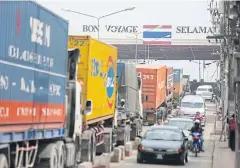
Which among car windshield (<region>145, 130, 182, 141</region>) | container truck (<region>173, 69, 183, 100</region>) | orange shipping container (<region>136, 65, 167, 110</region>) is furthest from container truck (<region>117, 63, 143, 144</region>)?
container truck (<region>173, 69, 183, 100</region>)

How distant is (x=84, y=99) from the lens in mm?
19812

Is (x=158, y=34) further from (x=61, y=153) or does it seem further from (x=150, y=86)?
(x=61, y=153)

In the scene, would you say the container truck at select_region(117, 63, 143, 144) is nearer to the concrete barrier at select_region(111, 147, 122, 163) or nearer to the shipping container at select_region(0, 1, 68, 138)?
the concrete barrier at select_region(111, 147, 122, 163)

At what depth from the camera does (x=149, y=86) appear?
143ft

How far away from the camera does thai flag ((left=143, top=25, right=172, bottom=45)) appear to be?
255ft

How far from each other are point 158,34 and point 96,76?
188 ft

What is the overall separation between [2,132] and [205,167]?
13361 millimetres

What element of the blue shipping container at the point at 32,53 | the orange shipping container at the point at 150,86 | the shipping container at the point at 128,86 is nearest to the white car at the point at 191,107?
the orange shipping container at the point at 150,86

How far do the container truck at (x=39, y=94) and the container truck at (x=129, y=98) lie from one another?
9552 mm

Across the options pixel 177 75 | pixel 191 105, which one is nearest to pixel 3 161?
pixel 191 105

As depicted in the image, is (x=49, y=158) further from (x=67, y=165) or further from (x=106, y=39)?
(x=106, y=39)

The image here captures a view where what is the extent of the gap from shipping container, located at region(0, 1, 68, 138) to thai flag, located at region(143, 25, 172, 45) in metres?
61.9

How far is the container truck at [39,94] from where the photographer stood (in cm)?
1183

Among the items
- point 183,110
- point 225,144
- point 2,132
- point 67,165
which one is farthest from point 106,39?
point 2,132
